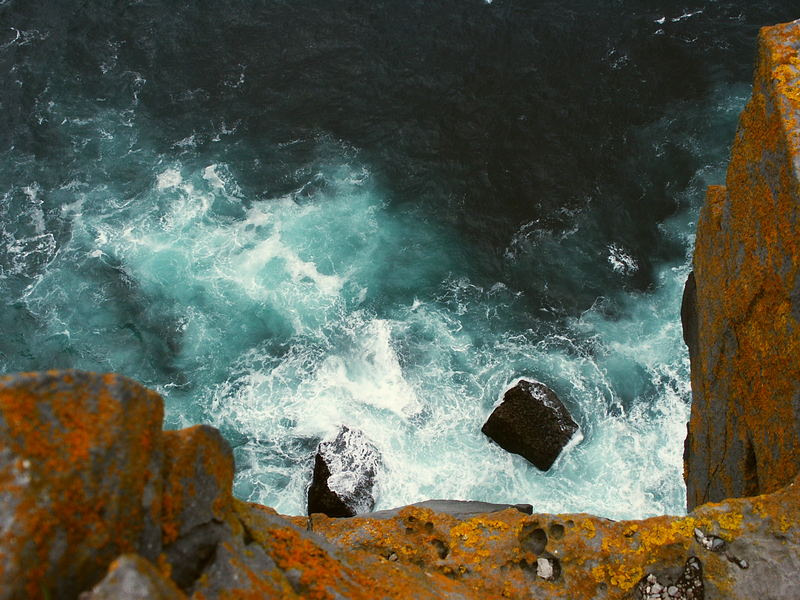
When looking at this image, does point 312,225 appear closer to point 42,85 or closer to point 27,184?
point 27,184

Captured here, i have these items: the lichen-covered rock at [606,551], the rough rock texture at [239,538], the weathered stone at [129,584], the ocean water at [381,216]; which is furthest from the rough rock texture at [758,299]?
the weathered stone at [129,584]

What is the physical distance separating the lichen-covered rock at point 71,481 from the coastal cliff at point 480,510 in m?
0.02

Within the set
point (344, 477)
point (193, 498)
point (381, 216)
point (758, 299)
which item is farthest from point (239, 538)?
point (381, 216)

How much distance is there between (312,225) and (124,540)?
3167 centimetres

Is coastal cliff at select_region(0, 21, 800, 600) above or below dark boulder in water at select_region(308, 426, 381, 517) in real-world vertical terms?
above

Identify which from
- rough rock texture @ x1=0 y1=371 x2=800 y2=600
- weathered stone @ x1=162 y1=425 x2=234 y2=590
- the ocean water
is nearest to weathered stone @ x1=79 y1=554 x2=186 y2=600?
rough rock texture @ x1=0 y1=371 x2=800 y2=600

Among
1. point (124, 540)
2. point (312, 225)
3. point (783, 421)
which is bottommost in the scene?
point (312, 225)

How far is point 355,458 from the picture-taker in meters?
30.7

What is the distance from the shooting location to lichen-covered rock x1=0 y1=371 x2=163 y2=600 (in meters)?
6.58

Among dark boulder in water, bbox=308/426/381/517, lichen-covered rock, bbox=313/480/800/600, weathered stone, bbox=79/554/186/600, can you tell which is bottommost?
dark boulder in water, bbox=308/426/381/517

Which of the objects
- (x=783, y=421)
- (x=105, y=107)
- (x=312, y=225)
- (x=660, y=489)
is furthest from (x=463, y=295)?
(x=105, y=107)

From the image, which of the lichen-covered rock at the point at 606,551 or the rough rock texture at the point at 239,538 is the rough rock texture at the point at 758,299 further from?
the rough rock texture at the point at 239,538

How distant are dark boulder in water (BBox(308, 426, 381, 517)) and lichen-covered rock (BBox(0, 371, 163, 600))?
74.0 ft

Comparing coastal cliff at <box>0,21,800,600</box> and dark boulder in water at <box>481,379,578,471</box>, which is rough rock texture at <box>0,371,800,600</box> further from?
dark boulder in water at <box>481,379,578,471</box>
